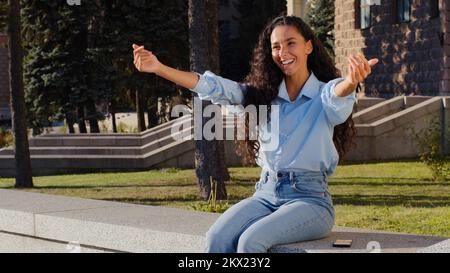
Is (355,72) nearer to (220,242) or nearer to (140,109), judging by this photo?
(220,242)

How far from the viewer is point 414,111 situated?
18.2m

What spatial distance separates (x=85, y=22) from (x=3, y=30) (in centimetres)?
1221

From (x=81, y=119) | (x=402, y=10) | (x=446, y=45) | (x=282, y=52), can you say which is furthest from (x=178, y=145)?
(x=282, y=52)

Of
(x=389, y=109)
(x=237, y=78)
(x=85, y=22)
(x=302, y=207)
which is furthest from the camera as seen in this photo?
(x=237, y=78)

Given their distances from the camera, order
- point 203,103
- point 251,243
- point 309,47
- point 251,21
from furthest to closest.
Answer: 1. point 251,21
2. point 203,103
3. point 309,47
4. point 251,243

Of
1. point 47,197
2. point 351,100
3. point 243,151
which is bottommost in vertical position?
point 47,197

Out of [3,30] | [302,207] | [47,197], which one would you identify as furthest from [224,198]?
[302,207]

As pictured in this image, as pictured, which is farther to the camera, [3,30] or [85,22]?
[85,22]

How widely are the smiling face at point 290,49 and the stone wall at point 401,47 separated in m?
16.2

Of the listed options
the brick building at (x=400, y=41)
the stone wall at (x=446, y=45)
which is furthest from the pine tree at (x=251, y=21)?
the stone wall at (x=446, y=45)

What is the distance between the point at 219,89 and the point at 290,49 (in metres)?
0.49

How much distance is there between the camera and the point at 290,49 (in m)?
5.10

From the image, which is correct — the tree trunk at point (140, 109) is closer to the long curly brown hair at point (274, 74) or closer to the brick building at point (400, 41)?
A: the brick building at point (400, 41)
